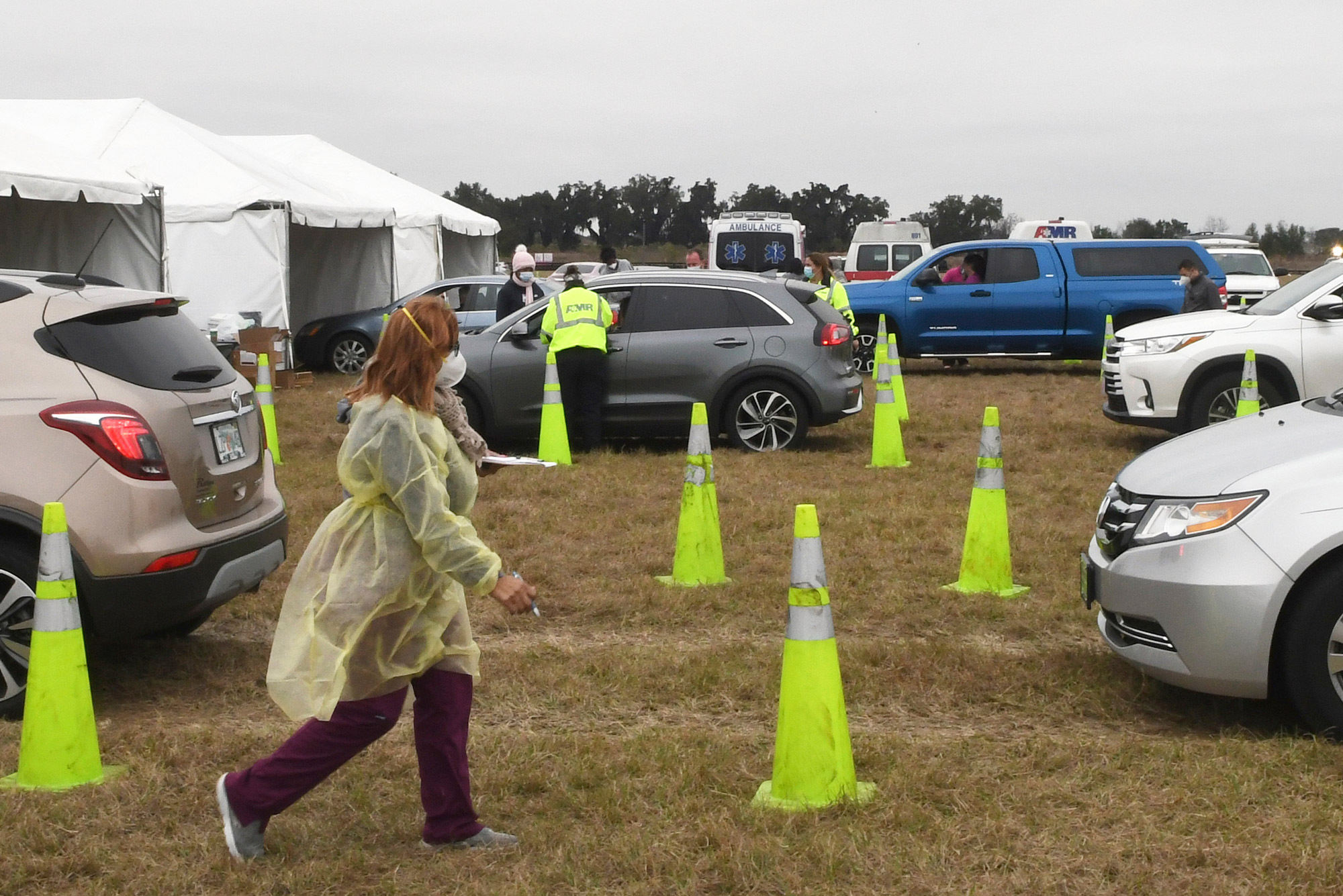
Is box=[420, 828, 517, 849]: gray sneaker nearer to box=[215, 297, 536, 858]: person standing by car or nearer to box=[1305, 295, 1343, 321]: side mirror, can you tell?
box=[215, 297, 536, 858]: person standing by car

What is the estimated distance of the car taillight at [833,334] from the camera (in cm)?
1176

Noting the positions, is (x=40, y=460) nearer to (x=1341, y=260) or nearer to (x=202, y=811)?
(x=202, y=811)

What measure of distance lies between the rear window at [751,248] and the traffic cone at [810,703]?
2369 cm

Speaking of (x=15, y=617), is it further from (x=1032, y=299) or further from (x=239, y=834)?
(x=1032, y=299)

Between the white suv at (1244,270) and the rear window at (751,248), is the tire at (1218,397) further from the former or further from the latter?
the rear window at (751,248)

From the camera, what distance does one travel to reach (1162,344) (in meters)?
11.8

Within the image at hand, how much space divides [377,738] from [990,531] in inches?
157

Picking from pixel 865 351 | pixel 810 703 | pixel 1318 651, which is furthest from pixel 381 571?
pixel 865 351

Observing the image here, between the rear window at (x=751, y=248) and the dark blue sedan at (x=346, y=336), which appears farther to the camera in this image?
the rear window at (x=751, y=248)

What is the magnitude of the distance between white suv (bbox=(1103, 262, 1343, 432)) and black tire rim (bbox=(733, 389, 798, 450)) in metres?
2.76

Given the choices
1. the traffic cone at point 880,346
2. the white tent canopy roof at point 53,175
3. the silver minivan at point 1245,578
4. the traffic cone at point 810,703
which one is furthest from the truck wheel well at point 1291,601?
the white tent canopy roof at point 53,175

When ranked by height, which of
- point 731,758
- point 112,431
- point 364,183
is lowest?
point 731,758

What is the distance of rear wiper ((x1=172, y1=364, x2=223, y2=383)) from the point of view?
538cm

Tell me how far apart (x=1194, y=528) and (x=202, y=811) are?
334 cm
